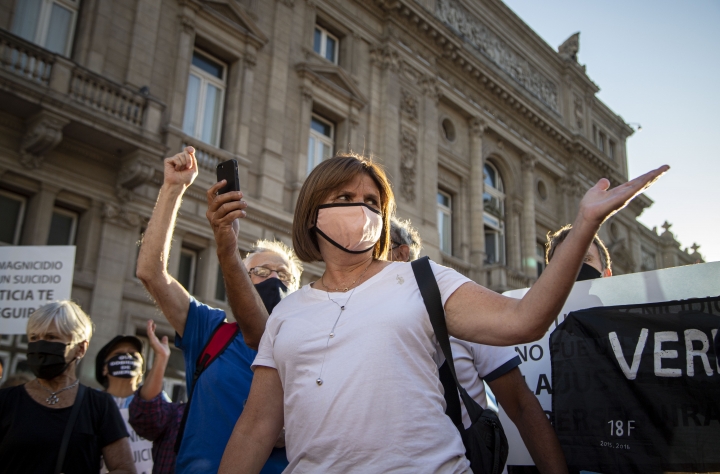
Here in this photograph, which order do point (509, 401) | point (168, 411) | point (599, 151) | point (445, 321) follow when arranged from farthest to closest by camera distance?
point (599, 151)
point (168, 411)
point (509, 401)
point (445, 321)

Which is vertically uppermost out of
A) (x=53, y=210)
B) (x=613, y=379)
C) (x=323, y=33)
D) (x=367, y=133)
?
(x=323, y=33)

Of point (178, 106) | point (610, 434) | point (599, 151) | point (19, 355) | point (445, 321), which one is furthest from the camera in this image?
point (599, 151)

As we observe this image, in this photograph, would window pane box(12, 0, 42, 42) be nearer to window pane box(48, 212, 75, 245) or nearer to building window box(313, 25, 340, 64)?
window pane box(48, 212, 75, 245)

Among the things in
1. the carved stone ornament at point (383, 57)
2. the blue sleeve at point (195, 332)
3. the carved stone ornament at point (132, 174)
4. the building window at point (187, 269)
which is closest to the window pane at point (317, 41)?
the carved stone ornament at point (383, 57)

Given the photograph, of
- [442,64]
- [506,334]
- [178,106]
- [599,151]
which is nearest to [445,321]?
[506,334]

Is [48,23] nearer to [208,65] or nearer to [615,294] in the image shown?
[208,65]

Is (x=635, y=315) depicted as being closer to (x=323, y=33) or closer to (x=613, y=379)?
(x=613, y=379)

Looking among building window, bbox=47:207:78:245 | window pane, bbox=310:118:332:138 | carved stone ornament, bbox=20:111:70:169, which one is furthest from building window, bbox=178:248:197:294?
window pane, bbox=310:118:332:138

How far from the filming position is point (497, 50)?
940 inches

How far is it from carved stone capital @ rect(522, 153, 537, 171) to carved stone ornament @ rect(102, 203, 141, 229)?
1633 cm

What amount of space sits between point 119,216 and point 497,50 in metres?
17.1

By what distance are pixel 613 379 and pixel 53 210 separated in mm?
10186

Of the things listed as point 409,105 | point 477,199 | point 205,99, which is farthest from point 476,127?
point 205,99

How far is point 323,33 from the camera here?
17312 mm
